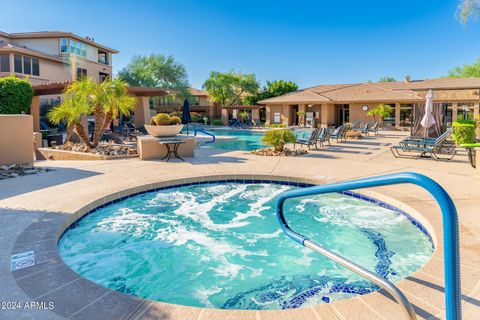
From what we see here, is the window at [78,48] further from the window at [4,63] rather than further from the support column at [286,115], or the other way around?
the support column at [286,115]

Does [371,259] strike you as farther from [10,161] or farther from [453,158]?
[10,161]

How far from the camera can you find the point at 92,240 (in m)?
5.62

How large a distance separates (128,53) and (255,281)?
49.9m

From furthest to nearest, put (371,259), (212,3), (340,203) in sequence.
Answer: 1. (212,3)
2. (340,203)
3. (371,259)

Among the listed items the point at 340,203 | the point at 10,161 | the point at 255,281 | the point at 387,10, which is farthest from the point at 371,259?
the point at 387,10

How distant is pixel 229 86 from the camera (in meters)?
47.7

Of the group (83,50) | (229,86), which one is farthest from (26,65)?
(229,86)

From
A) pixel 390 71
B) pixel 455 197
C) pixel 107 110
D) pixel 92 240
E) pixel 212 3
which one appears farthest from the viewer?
pixel 390 71

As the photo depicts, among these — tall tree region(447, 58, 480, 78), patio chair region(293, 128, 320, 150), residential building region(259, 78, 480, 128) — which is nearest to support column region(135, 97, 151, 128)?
patio chair region(293, 128, 320, 150)

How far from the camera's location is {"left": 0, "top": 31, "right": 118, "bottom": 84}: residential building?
2750 centimetres

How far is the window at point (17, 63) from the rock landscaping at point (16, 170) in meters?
22.2

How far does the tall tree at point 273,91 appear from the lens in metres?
47.5

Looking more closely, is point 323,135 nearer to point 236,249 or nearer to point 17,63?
point 236,249

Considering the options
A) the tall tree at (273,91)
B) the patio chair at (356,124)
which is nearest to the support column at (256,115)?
the tall tree at (273,91)
